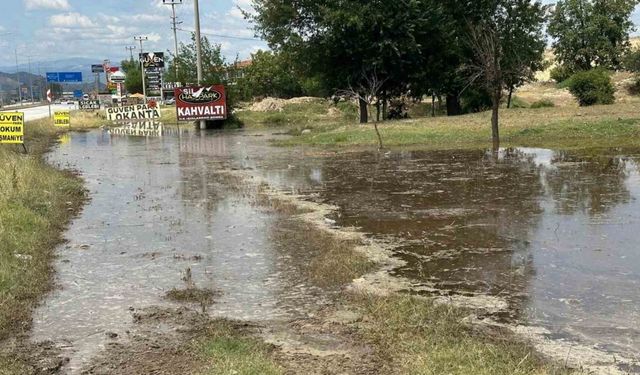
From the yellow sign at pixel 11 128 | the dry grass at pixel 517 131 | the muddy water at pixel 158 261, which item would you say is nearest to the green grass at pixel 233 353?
the muddy water at pixel 158 261

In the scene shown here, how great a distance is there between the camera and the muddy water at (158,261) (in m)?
6.24

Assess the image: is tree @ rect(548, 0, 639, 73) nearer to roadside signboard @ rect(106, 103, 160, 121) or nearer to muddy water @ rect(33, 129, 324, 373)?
roadside signboard @ rect(106, 103, 160, 121)

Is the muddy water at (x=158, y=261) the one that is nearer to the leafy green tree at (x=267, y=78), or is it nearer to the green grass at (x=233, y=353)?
the green grass at (x=233, y=353)

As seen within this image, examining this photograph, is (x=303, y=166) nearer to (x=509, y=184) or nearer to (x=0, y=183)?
(x=509, y=184)

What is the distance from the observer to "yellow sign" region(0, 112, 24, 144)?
20.9 meters

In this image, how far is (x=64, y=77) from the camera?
9200 cm

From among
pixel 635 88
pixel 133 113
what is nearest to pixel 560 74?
pixel 635 88

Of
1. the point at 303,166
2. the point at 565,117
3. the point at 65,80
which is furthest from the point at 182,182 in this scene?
the point at 65,80

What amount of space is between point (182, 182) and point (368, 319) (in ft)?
37.5

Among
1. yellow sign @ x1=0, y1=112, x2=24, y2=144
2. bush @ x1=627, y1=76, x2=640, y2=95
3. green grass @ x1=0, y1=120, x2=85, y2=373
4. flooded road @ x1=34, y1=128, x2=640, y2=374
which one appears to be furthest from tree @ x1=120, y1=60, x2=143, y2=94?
green grass @ x1=0, y1=120, x2=85, y2=373

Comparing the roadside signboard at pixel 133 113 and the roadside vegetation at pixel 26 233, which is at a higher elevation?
the roadside signboard at pixel 133 113

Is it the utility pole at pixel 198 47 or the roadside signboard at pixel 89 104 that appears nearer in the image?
the utility pole at pixel 198 47

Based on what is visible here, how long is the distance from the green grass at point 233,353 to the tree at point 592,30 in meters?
62.3

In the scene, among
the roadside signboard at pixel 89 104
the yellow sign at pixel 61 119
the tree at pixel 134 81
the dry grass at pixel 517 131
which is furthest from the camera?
the tree at pixel 134 81
